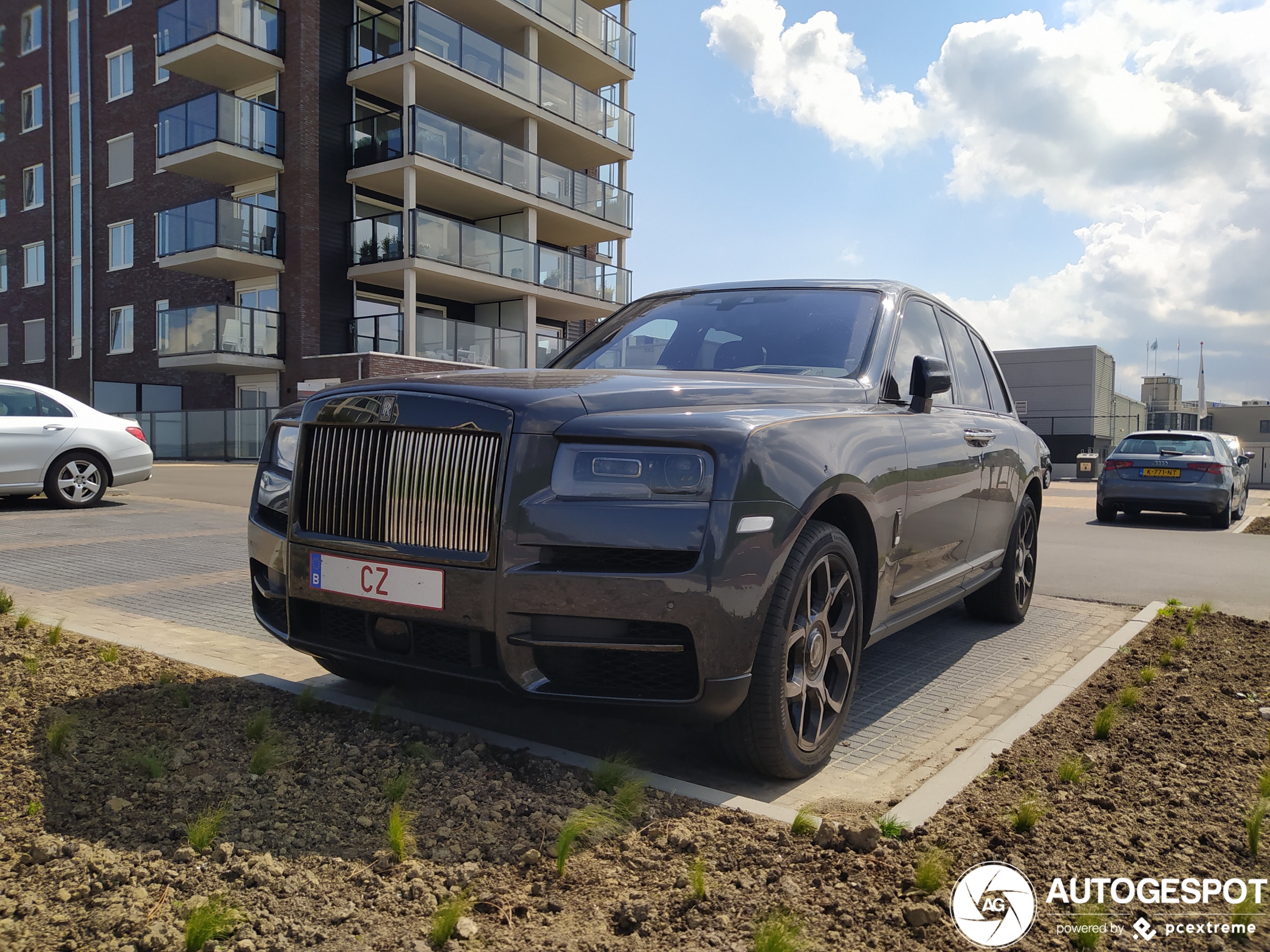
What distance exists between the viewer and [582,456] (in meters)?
2.92

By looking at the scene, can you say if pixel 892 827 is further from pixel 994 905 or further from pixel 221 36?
pixel 221 36

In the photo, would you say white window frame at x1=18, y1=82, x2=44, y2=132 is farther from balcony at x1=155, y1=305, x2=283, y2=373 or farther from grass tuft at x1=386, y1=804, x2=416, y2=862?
grass tuft at x1=386, y1=804, x2=416, y2=862

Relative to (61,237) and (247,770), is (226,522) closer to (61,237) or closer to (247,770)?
(247,770)

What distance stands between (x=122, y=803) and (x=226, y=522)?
9049 millimetres

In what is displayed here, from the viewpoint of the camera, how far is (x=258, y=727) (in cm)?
339

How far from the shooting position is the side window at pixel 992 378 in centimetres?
595

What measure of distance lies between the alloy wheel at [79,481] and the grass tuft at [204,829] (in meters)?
10.9

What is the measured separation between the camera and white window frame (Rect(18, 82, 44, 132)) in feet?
122

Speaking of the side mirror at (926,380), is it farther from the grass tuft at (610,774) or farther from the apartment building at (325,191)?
the apartment building at (325,191)

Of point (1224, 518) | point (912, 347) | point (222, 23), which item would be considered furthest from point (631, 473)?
point (222, 23)

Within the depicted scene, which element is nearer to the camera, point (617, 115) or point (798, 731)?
point (798, 731)

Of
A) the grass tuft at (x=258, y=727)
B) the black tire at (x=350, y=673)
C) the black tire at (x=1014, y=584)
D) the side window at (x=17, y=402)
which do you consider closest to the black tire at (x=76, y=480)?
the side window at (x=17, y=402)

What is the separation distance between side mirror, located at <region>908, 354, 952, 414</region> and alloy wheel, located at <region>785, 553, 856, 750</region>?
1.20 metres

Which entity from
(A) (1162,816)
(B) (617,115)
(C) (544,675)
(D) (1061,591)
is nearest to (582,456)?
(C) (544,675)
